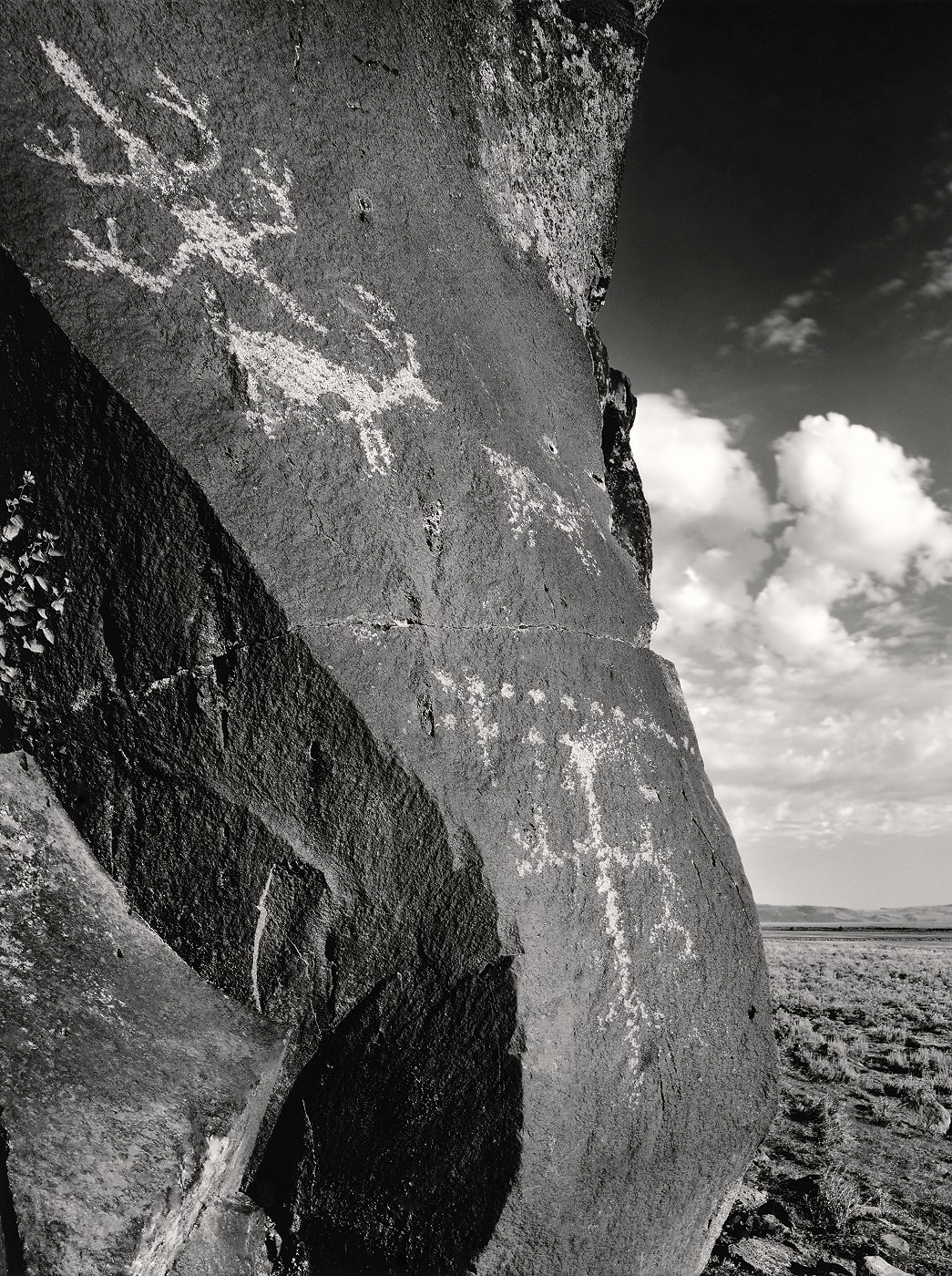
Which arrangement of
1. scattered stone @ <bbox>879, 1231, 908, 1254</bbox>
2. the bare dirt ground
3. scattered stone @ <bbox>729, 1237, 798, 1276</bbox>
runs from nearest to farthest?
scattered stone @ <bbox>729, 1237, 798, 1276</bbox> < the bare dirt ground < scattered stone @ <bbox>879, 1231, 908, 1254</bbox>

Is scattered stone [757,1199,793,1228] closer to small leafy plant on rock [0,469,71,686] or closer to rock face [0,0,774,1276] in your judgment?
rock face [0,0,774,1276]

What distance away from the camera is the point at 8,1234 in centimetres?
174

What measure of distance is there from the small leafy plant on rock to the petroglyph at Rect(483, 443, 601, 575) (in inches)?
50.5

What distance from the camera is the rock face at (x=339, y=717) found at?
2.21 metres

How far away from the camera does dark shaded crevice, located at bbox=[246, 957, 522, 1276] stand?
212 centimetres

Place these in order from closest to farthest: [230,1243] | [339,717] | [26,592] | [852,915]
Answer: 1. [230,1243]
2. [339,717]
3. [26,592]
4. [852,915]

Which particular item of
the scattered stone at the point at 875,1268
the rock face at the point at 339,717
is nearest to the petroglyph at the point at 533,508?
the rock face at the point at 339,717

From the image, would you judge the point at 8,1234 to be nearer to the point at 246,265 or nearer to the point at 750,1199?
the point at 246,265

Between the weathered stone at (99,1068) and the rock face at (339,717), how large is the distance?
0.25ft

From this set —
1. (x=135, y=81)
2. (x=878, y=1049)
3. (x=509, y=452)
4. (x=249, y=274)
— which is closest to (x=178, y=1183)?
(x=509, y=452)

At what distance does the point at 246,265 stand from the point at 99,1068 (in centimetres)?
213

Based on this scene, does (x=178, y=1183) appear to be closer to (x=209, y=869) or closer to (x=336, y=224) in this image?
(x=209, y=869)

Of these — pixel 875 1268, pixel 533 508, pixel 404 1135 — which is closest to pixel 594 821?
pixel 404 1135

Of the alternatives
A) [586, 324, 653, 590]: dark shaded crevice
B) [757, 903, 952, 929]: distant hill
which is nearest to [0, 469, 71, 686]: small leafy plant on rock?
[586, 324, 653, 590]: dark shaded crevice
